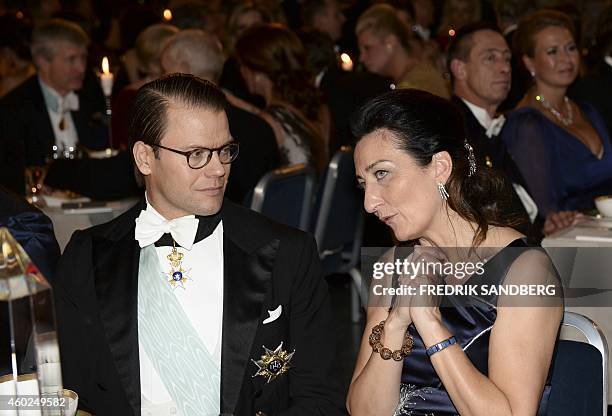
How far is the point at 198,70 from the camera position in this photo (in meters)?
4.82

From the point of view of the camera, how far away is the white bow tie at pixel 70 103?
5.73 meters

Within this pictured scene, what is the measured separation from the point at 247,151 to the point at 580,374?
2524 mm

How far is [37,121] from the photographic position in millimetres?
5375

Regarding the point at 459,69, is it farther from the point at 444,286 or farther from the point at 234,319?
the point at 234,319

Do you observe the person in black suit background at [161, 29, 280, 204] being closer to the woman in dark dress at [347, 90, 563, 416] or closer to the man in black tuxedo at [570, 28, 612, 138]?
the man in black tuxedo at [570, 28, 612, 138]

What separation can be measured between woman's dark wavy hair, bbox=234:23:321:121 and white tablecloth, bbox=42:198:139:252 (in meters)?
1.04

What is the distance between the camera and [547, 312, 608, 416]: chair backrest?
2115 millimetres

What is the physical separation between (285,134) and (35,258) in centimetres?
255

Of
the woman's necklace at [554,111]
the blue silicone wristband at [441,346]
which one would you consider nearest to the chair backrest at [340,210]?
the woman's necklace at [554,111]

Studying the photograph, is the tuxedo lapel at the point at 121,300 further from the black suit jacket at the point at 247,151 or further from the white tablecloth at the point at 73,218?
the black suit jacket at the point at 247,151

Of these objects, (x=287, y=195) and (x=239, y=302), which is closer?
(x=239, y=302)

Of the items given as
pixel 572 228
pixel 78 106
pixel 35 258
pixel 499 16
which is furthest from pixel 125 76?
pixel 35 258

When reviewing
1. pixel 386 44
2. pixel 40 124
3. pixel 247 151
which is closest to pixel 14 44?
pixel 40 124

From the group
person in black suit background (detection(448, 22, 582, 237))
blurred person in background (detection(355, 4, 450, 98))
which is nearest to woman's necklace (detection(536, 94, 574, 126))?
person in black suit background (detection(448, 22, 582, 237))
